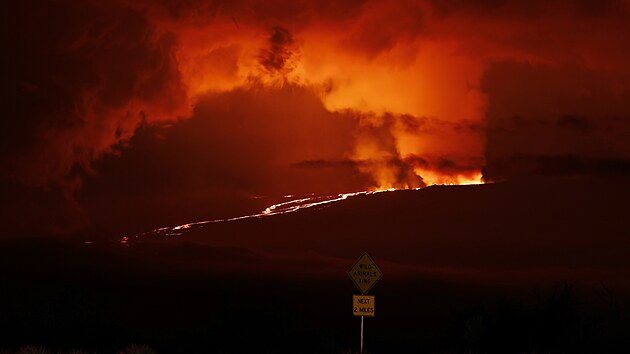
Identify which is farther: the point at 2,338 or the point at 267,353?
the point at 2,338

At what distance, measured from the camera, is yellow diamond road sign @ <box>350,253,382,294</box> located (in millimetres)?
28859

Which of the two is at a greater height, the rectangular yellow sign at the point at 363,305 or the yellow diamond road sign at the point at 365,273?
the yellow diamond road sign at the point at 365,273

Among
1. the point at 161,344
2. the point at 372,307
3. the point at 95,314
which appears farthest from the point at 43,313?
the point at 372,307

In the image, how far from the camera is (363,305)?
Answer: 96.5 feet

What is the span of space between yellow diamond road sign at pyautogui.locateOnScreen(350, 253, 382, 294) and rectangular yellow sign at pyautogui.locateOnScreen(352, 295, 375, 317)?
455 millimetres

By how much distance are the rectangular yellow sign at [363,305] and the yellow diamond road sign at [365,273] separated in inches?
17.9

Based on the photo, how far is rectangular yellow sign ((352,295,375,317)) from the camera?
29.3 meters

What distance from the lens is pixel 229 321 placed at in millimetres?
35344

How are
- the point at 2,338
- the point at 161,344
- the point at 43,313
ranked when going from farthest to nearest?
the point at 43,313 → the point at 2,338 → the point at 161,344

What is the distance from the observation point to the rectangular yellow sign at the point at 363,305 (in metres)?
29.3

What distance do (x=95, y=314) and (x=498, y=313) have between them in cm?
1723

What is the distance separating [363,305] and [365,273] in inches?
44.3

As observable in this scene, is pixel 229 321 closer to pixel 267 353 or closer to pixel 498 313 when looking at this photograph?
pixel 267 353

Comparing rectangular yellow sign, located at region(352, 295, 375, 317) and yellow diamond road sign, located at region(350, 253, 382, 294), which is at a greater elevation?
yellow diamond road sign, located at region(350, 253, 382, 294)
